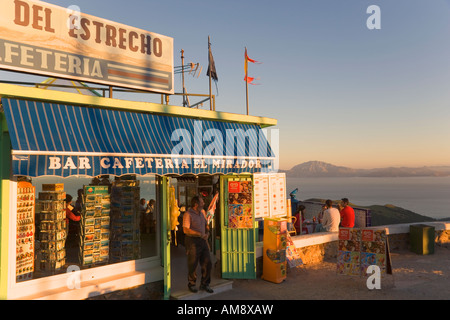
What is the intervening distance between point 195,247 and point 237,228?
4.92 ft

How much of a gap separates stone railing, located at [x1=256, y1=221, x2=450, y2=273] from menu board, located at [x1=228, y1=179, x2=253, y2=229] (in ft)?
3.18

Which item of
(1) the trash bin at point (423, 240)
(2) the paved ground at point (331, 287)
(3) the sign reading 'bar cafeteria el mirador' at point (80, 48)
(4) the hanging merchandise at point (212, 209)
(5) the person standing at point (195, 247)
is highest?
(3) the sign reading 'bar cafeteria el mirador' at point (80, 48)

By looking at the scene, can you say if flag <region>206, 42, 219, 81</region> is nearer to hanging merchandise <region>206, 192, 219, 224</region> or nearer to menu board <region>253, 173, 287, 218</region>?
menu board <region>253, 173, 287, 218</region>

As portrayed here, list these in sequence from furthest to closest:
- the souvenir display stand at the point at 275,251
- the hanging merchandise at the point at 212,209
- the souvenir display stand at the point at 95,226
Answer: the hanging merchandise at the point at 212,209 < the souvenir display stand at the point at 275,251 < the souvenir display stand at the point at 95,226

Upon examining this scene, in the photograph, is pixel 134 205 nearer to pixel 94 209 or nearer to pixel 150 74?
pixel 94 209

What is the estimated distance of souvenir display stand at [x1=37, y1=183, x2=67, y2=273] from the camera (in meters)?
7.11

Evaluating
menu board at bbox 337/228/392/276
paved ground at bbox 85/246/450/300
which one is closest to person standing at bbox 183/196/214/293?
paved ground at bbox 85/246/450/300

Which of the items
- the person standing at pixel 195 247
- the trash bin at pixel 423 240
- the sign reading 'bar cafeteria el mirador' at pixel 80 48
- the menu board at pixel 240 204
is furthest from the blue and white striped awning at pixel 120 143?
the trash bin at pixel 423 240

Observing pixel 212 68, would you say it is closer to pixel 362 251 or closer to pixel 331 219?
pixel 331 219

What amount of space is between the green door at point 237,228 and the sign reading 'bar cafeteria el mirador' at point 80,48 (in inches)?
115

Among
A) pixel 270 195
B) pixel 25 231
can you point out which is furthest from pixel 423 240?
pixel 25 231

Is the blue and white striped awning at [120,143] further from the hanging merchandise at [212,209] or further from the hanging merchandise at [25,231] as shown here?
the hanging merchandise at [25,231]

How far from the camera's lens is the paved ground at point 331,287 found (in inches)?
280

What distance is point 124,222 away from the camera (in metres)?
7.92
